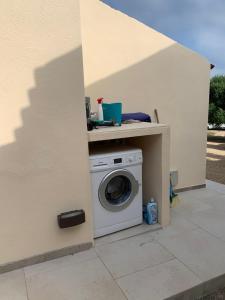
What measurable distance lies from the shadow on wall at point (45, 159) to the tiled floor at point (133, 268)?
32 centimetres

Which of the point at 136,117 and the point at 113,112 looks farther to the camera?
the point at 136,117

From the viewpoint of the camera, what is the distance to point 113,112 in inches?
112

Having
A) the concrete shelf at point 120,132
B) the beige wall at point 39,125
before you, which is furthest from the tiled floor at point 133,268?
the concrete shelf at point 120,132

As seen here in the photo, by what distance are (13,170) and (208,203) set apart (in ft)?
9.75

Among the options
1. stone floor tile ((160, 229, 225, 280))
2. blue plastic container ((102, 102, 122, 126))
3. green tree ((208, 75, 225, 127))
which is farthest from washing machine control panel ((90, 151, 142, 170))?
green tree ((208, 75, 225, 127))

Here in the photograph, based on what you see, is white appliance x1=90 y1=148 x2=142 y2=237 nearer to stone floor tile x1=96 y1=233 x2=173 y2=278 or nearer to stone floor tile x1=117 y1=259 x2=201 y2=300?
stone floor tile x1=96 y1=233 x2=173 y2=278

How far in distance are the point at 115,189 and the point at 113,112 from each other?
973 millimetres

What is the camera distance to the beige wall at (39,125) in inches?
→ 76.6

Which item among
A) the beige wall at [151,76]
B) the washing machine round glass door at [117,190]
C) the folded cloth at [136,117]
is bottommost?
the washing machine round glass door at [117,190]

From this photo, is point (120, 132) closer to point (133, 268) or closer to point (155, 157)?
point (155, 157)

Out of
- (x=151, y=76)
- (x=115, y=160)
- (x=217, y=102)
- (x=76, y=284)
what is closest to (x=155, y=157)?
(x=115, y=160)

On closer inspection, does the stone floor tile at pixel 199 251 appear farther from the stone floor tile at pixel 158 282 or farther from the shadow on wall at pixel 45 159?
the shadow on wall at pixel 45 159

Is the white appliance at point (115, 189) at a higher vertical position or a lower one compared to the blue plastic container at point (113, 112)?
lower

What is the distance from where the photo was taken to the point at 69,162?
2.29m
